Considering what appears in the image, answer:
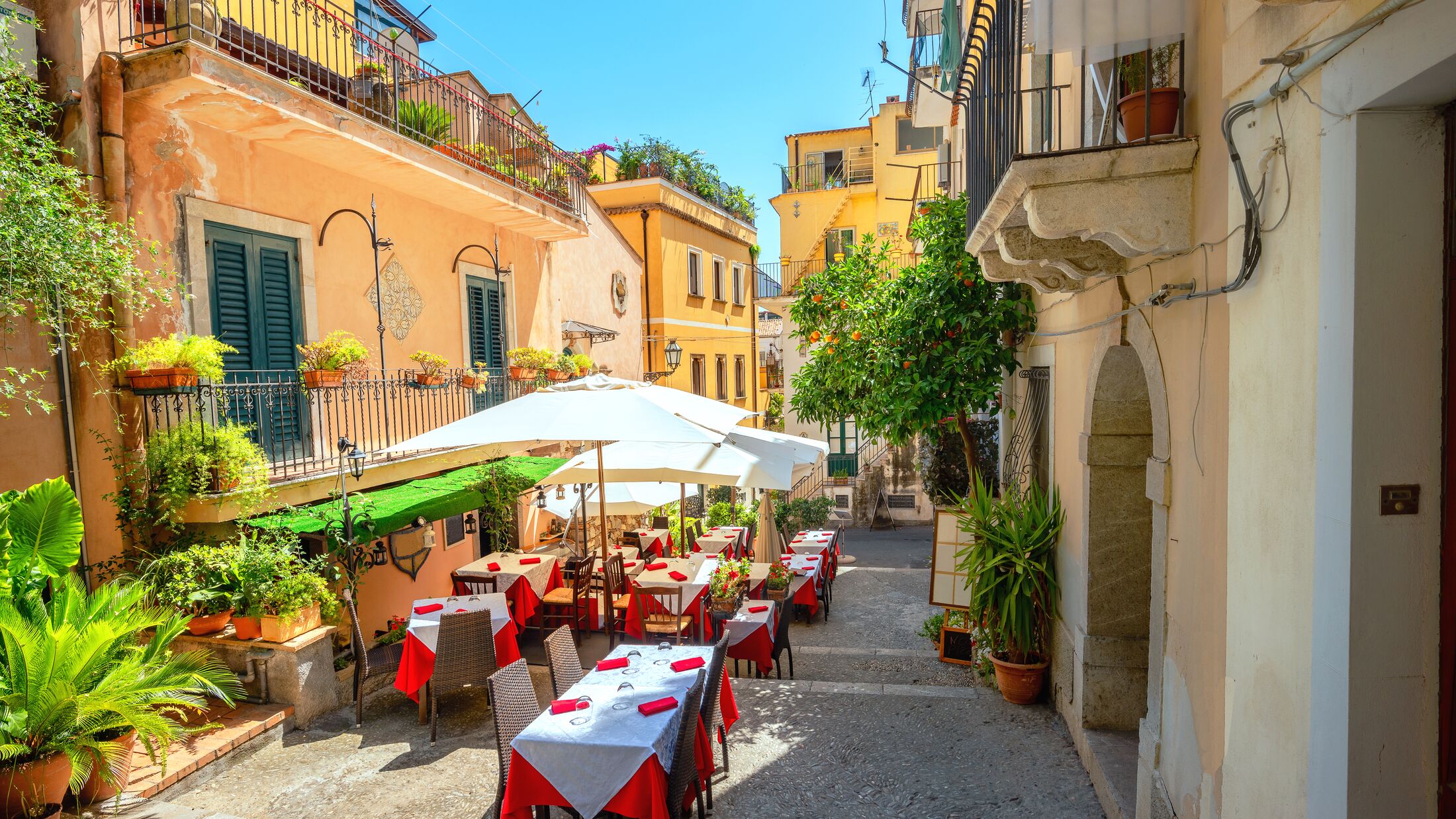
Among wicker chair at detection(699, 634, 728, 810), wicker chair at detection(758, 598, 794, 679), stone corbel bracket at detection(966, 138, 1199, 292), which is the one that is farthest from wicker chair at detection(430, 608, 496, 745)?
stone corbel bracket at detection(966, 138, 1199, 292)

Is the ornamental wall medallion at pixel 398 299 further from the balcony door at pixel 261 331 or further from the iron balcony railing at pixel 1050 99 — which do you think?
the iron balcony railing at pixel 1050 99

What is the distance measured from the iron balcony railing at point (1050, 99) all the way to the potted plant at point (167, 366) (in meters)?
6.54

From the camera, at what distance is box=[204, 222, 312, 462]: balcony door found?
24.7 ft

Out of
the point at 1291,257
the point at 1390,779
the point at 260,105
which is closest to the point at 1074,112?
the point at 1291,257

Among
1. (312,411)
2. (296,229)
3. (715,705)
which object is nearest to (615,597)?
(715,705)

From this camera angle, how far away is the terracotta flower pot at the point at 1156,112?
12.4 ft

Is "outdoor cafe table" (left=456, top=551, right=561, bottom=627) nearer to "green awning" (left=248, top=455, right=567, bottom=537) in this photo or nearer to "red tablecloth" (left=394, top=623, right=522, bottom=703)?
"green awning" (left=248, top=455, right=567, bottom=537)

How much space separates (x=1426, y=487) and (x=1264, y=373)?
2.18 feet

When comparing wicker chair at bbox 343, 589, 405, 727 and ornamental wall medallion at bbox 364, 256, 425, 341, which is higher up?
ornamental wall medallion at bbox 364, 256, 425, 341

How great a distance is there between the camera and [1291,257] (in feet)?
8.54

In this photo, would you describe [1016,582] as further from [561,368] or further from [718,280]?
[718,280]

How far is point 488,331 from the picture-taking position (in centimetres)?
1209

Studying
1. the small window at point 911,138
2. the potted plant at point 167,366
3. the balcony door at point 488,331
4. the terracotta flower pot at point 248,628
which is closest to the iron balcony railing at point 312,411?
the potted plant at point 167,366

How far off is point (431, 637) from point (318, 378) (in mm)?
2952
